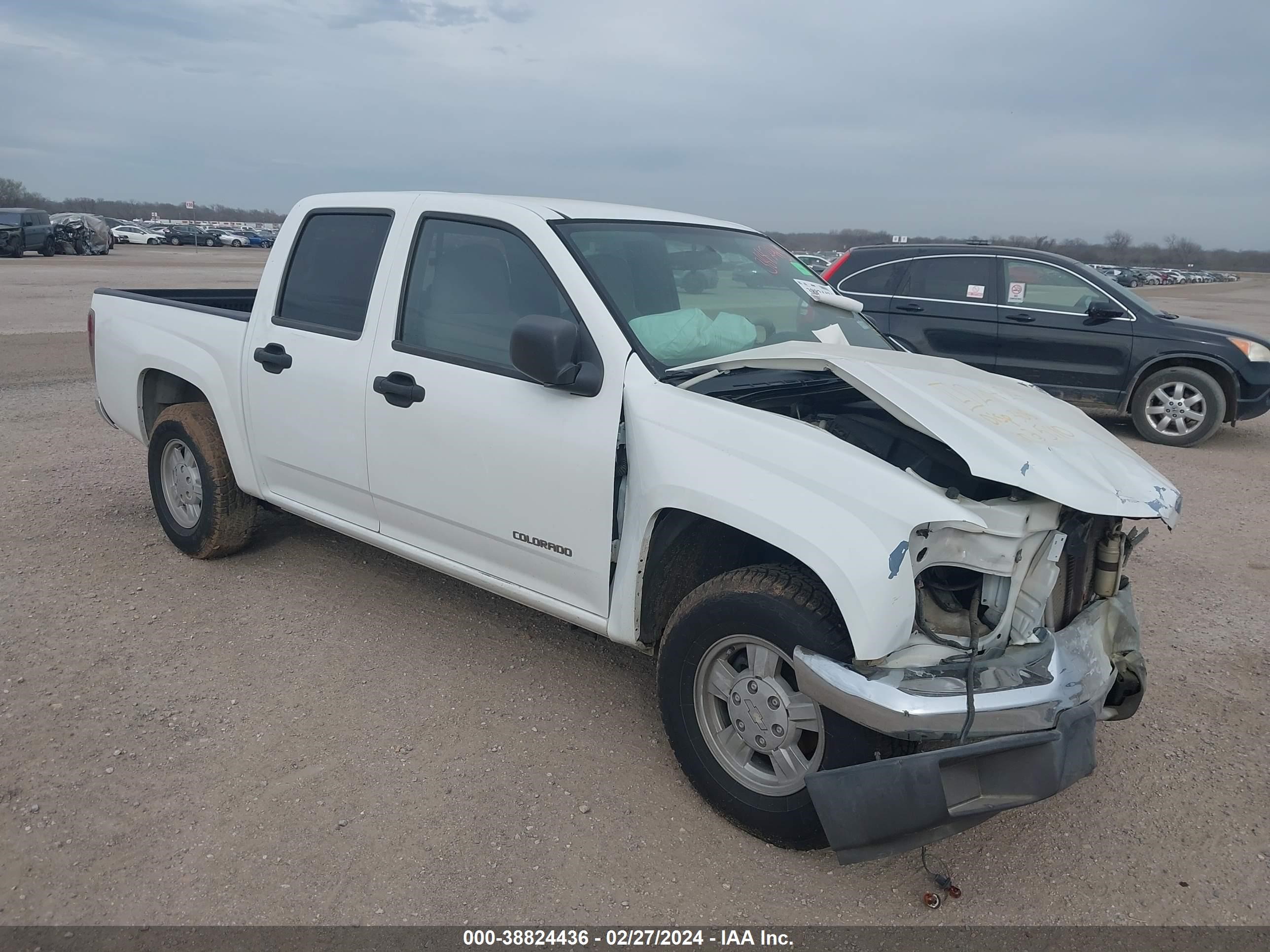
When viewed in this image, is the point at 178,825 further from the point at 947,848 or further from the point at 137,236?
the point at 137,236

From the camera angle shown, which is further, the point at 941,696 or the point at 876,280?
the point at 876,280

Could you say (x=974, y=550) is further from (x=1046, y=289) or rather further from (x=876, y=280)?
(x=876, y=280)

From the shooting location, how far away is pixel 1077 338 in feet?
30.2

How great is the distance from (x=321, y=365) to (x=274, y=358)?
369 millimetres

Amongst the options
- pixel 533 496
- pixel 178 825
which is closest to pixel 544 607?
pixel 533 496

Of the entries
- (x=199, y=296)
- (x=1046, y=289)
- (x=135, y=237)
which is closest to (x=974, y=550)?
(x=199, y=296)

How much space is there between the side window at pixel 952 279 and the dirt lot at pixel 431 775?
15.6 feet

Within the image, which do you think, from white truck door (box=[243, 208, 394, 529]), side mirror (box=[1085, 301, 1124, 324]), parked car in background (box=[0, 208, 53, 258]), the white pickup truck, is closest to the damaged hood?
the white pickup truck

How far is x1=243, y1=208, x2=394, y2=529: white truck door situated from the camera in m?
4.09

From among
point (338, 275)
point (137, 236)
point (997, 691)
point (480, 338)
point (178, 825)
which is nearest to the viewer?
point (997, 691)

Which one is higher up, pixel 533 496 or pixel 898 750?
pixel 533 496

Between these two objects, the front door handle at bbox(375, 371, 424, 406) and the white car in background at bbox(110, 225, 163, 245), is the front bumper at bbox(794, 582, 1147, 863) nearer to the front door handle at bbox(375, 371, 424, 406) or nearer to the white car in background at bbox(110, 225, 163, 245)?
the front door handle at bbox(375, 371, 424, 406)

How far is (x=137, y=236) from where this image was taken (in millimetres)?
57906

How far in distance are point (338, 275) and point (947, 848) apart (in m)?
3.43
